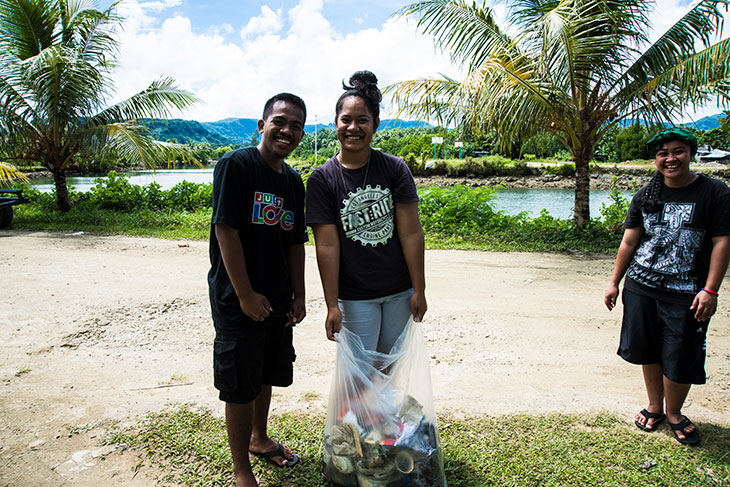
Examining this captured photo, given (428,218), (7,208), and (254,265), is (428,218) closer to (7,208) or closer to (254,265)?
(254,265)

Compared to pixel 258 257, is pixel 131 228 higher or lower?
lower

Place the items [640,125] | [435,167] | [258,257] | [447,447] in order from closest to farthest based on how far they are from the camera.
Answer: [258,257], [447,447], [640,125], [435,167]

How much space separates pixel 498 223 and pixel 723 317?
16.7 ft

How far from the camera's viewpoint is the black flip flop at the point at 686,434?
2.60m

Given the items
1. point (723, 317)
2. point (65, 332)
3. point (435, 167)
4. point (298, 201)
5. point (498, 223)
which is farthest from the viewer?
point (435, 167)

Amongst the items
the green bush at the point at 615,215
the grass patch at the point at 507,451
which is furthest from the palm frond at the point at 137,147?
the grass patch at the point at 507,451

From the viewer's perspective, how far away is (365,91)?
7.38 feet

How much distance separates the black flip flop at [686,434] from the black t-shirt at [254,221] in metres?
2.25

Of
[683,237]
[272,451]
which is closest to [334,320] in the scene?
[272,451]

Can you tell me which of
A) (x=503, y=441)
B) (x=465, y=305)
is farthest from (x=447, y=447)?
(x=465, y=305)

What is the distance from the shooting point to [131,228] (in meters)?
9.77

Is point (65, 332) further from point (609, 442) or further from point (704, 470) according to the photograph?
point (704, 470)

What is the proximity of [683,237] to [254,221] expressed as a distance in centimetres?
221

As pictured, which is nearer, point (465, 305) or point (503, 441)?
point (503, 441)
